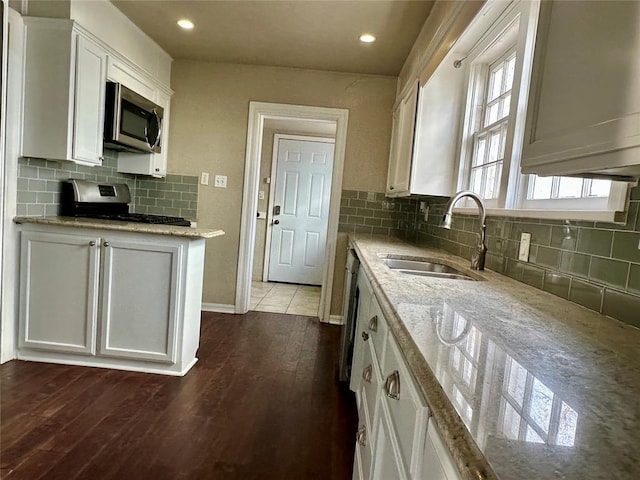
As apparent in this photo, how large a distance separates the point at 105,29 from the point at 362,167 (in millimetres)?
2301

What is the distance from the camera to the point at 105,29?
→ 279cm

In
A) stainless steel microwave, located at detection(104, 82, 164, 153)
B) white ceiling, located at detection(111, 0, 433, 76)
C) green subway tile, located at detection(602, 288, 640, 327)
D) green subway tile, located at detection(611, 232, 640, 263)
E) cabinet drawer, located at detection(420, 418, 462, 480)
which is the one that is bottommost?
cabinet drawer, located at detection(420, 418, 462, 480)

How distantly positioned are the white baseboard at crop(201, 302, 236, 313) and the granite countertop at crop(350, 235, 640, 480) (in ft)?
10.1

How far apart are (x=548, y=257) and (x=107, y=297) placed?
2336mm

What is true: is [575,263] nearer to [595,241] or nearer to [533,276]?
[595,241]

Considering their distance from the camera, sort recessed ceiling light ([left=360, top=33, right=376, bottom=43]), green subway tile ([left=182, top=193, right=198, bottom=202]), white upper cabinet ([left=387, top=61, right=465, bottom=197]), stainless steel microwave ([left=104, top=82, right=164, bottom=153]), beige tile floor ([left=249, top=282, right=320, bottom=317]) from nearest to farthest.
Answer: white upper cabinet ([left=387, top=61, right=465, bottom=197]), stainless steel microwave ([left=104, top=82, right=164, bottom=153]), recessed ceiling light ([left=360, top=33, right=376, bottom=43]), green subway tile ([left=182, top=193, right=198, bottom=202]), beige tile floor ([left=249, top=282, right=320, bottom=317])

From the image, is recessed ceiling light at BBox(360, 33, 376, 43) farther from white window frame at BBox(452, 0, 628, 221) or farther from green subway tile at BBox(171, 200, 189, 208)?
green subway tile at BBox(171, 200, 189, 208)

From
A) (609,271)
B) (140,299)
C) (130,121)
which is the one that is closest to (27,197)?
(130,121)

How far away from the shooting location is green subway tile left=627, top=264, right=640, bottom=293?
3.36 ft

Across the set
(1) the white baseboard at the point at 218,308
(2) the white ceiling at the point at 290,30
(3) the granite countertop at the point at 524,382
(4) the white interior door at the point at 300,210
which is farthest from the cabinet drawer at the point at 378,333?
(4) the white interior door at the point at 300,210

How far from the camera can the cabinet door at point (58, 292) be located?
2.48 meters

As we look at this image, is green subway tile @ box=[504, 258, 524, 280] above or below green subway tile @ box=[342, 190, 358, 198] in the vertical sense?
below

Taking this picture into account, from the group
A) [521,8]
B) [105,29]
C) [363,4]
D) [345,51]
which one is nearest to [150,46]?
[105,29]

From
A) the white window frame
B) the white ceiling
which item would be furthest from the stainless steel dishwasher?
the white ceiling
